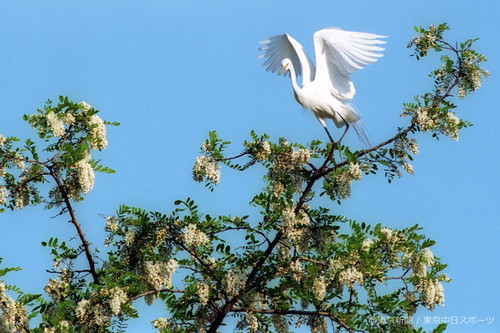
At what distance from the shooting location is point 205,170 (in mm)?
8078

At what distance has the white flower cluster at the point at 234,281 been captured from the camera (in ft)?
25.9

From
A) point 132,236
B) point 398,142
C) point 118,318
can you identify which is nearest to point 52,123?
point 132,236

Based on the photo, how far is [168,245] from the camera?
8031 millimetres

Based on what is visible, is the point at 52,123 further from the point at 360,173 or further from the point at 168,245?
the point at 360,173

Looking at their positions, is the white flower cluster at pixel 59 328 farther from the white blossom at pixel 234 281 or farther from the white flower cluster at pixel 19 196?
the white blossom at pixel 234 281

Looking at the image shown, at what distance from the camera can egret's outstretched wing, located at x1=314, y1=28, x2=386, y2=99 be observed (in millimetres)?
9227

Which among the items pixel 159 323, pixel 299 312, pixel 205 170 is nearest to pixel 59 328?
pixel 159 323

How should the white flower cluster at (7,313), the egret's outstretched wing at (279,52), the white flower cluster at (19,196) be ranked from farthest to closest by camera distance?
the egret's outstretched wing at (279,52) < the white flower cluster at (19,196) < the white flower cluster at (7,313)

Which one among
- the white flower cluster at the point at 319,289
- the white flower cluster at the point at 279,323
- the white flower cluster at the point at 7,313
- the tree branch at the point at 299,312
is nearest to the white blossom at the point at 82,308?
the white flower cluster at the point at 7,313

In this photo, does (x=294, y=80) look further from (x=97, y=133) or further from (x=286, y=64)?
(x=97, y=133)

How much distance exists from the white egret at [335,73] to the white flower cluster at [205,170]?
1417 mm

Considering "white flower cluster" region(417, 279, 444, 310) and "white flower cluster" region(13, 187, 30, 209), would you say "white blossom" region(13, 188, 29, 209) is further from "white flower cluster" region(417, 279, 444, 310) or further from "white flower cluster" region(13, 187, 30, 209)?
"white flower cluster" region(417, 279, 444, 310)

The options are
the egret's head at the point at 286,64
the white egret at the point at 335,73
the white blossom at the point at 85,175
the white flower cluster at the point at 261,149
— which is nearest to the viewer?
the white blossom at the point at 85,175

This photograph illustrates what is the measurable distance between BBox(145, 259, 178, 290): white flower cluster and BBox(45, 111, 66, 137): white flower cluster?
4.47 feet
